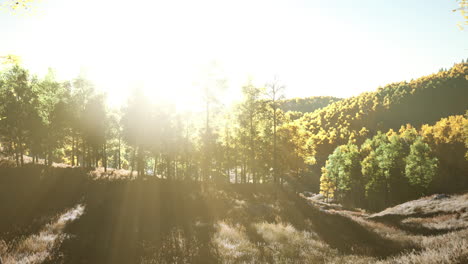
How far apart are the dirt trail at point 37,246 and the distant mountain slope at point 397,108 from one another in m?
120

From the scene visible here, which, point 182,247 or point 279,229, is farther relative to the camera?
point 279,229

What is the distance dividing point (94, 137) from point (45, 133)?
483cm

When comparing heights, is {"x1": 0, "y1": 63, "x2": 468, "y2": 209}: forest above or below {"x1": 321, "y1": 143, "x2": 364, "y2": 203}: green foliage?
above

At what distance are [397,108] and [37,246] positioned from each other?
167148 millimetres

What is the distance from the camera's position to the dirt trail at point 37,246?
8400mm

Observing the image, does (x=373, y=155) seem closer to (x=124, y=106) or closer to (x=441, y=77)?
(x=124, y=106)

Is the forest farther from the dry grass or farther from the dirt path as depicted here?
the dry grass

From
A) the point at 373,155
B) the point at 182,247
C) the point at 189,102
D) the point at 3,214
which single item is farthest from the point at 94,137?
the point at 373,155

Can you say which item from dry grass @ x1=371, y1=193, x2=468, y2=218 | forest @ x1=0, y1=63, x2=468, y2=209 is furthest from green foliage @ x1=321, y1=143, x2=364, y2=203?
dry grass @ x1=371, y1=193, x2=468, y2=218

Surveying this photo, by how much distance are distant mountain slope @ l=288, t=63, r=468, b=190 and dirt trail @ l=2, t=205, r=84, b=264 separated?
120155 mm

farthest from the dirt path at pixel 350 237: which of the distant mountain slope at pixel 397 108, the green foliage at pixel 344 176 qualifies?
the distant mountain slope at pixel 397 108

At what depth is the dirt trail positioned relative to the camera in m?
8.40

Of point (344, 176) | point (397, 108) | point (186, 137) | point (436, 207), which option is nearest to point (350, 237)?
point (436, 207)

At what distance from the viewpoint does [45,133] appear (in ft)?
94.0
